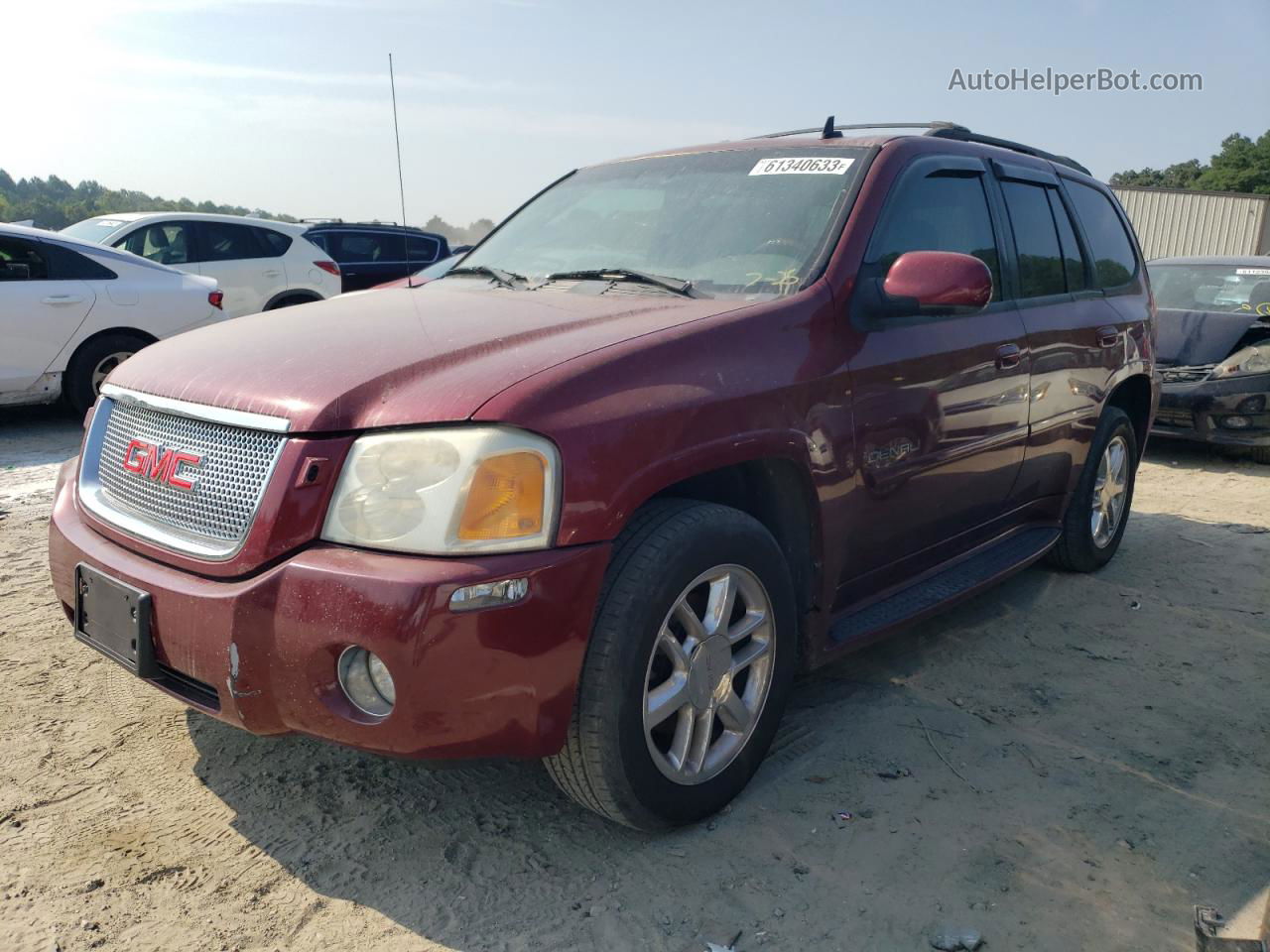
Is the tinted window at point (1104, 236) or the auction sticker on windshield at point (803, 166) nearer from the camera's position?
the auction sticker on windshield at point (803, 166)

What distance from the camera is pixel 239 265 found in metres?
10.8

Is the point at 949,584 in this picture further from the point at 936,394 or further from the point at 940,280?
the point at 940,280

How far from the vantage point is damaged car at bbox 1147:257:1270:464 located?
7.73 meters

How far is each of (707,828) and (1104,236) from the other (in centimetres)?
349

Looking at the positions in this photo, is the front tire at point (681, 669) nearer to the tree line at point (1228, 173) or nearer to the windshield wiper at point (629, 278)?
the windshield wiper at point (629, 278)

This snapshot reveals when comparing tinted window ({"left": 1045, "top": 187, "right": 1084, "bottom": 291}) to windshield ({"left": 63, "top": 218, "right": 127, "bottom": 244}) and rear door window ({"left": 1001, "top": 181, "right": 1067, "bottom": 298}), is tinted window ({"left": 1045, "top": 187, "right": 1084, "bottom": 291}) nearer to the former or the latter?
rear door window ({"left": 1001, "top": 181, "right": 1067, "bottom": 298})

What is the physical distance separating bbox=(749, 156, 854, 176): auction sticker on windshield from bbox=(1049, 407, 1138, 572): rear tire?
2.04 metres

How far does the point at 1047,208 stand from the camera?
438 cm

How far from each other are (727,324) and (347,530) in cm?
112

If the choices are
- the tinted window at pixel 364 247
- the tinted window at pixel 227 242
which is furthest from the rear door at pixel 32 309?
the tinted window at pixel 364 247

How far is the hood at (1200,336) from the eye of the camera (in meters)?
8.28

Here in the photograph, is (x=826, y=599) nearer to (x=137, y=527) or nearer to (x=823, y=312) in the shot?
(x=823, y=312)

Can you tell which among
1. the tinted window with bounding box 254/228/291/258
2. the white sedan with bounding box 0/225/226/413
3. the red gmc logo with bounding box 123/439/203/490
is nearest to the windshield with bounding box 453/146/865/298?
the red gmc logo with bounding box 123/439/203/490

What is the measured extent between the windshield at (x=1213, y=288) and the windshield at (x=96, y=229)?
9.27 m
